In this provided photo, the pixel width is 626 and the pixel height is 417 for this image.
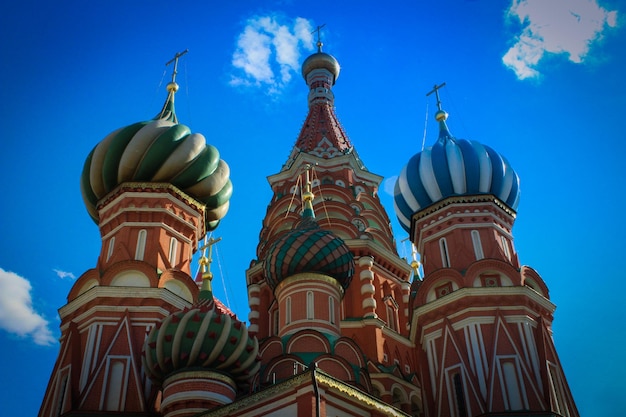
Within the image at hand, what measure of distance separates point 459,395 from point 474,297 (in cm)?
192

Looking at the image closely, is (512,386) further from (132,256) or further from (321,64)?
(321,64)

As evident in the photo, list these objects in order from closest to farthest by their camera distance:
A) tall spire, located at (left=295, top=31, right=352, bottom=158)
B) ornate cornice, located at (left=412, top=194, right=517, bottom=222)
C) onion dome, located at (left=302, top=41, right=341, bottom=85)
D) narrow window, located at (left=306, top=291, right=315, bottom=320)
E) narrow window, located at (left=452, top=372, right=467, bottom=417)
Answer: narrow window, located at (left=452, top=372, right=467, bottom=417)
narrow window, located at (left=306, top=291, right=315, bottom=320)
ornate cornice, located at (left=412, top=194, right=517, bottom=222)
tall spire, located at (left=295, top=31, right=352, bottom=158)
onion dome, located at (left=302, top=41, right=341, bottom=85)

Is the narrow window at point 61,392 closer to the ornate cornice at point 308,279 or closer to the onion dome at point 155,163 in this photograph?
the ornate cornice at point 308,279

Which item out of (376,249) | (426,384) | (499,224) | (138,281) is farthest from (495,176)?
(138,281)

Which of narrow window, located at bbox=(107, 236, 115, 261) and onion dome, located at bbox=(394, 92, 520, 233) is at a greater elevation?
onion dome, located at bbox=(394, 92, 520, 233)

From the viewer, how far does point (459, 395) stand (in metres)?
14.4

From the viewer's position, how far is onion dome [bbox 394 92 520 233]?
56.3 feet

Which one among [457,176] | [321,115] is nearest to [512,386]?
[457,176]

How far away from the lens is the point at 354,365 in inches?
533

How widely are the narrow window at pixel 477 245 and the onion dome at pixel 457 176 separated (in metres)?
0.96

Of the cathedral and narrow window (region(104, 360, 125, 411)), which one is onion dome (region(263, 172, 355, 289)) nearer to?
the cathedral

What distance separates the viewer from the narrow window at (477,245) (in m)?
16.3

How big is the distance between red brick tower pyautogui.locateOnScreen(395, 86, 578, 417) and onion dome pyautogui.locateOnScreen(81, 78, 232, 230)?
4403 mm

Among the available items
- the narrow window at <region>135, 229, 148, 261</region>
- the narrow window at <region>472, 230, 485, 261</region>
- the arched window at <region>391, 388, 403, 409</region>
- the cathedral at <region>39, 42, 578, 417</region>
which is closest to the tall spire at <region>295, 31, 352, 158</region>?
the cathedral at <region>39, 42, 578, 417</region>
